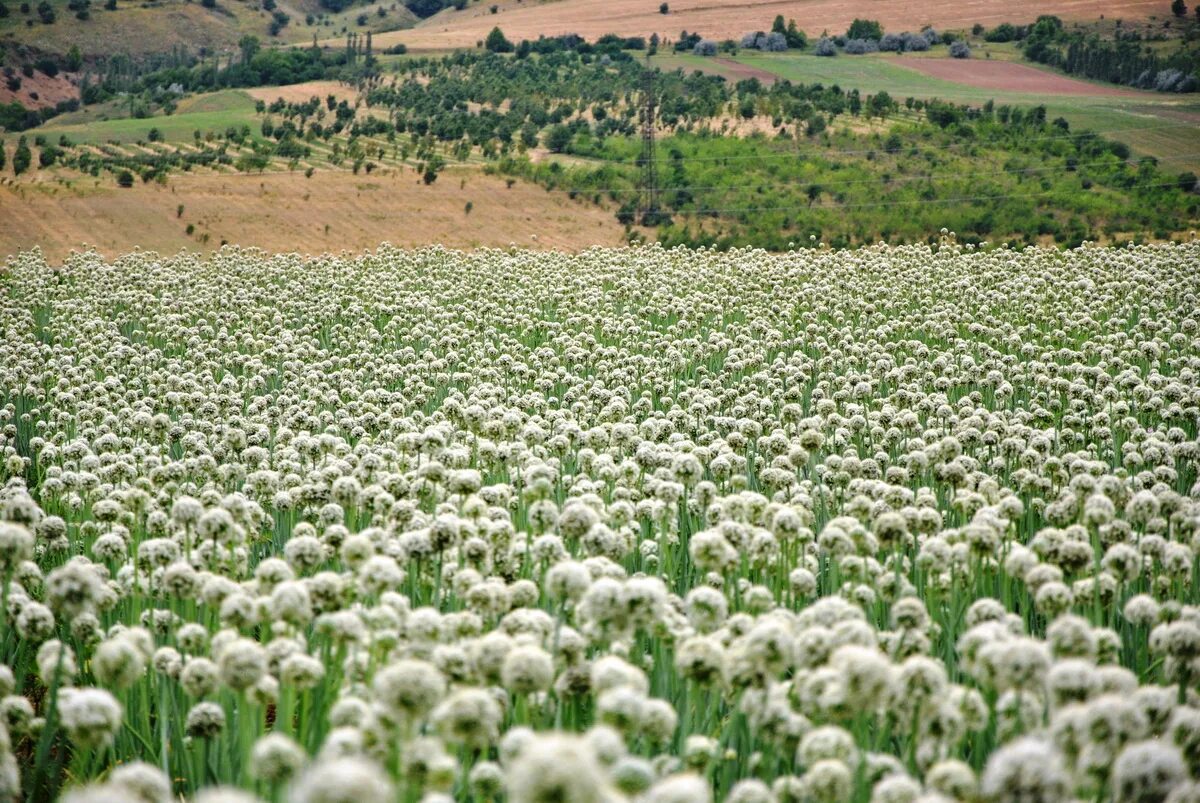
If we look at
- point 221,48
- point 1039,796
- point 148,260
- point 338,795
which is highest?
point 221,48

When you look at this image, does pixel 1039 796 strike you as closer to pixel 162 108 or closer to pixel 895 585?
pixel 895 585

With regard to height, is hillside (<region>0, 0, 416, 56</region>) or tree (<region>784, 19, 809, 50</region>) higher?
hillside (<region>0, 0, 416, 56</region>)

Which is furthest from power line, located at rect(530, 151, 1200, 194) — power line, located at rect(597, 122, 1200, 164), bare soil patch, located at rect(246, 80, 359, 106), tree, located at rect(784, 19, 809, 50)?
tree, located at rect(784, 19, 809, 50)

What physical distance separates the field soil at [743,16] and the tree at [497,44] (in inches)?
192

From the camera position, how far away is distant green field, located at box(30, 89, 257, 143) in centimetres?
7131

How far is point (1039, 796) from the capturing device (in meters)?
3.32

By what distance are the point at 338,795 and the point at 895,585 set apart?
16.5ft

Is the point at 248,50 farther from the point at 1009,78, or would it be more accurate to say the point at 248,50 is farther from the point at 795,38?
the point at 1009,78

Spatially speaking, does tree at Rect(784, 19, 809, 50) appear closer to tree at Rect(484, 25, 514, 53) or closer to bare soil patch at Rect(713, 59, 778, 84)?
bare soil patch at Rect(713, 59, 778, 84)

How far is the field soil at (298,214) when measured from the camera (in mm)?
45719

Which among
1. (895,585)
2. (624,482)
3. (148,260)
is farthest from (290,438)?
(148,260)

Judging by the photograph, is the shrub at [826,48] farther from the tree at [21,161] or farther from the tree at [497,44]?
the tree at [21,161]

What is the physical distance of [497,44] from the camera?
105 meters

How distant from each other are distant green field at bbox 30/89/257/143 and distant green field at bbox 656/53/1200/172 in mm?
32450
